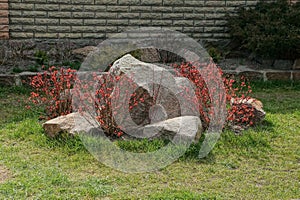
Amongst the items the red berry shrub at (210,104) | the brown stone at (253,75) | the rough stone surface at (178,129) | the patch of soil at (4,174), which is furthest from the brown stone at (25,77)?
the brown stone at (253,75)

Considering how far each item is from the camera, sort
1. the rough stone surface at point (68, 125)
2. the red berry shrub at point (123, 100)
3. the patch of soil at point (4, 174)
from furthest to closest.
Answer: the red berry shrub at point (123, 100) → the rough stone surface at point (68, 125) → the patch of soil at point (4, 174)

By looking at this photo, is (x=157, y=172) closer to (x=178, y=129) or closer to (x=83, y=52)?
(x=178, y=129)

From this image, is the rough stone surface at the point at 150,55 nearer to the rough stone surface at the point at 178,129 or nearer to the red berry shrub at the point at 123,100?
the red berry shrub at the point at 123,100

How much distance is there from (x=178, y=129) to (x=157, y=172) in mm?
774

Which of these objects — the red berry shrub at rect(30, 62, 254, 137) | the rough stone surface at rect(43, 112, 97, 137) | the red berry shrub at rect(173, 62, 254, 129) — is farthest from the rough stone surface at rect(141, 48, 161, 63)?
the rough stone surface at rect(43, 112, 97, 137)

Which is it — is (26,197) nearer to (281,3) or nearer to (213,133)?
(213,133)

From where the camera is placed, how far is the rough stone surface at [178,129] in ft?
20.0

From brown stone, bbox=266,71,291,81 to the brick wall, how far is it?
1.87m

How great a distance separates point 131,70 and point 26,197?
247cm

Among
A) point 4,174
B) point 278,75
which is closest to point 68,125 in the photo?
point 4,174

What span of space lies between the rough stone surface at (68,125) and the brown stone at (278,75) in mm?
4881

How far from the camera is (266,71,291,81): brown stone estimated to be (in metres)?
10.1

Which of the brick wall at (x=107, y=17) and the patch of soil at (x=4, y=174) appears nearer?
the patch of soil at (x=4, y=174)

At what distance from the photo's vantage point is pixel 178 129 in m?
6.11
